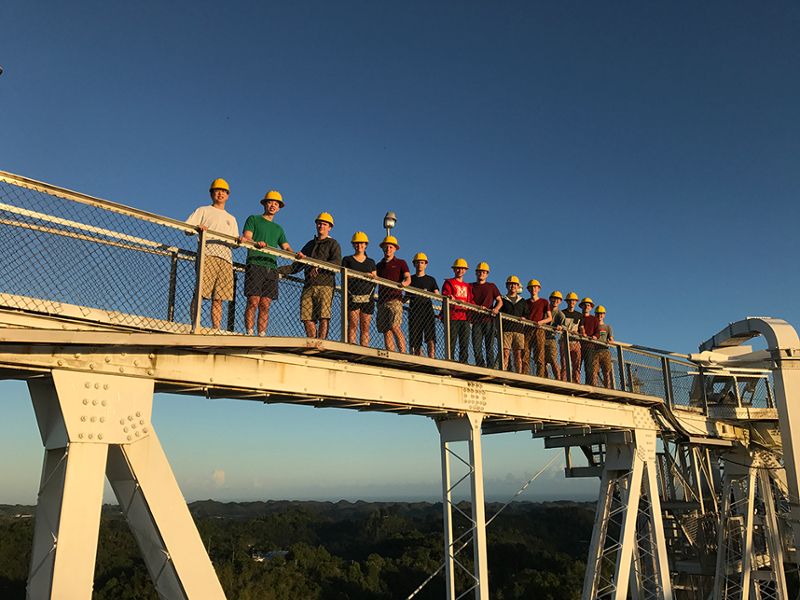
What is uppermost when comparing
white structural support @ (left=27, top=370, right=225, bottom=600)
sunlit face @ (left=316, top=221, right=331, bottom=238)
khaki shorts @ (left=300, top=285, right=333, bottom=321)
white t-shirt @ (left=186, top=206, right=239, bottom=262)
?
sunlit face @ (left=316, top=221, right=331, bottom=238)

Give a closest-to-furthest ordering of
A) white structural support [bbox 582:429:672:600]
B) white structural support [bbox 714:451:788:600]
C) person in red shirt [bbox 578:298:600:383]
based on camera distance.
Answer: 1. white structural support [bbox 582:429:672:600]
2. person in red shirt [bbox 578:298:600:383]
3. white structural support [bbox 714:451:788:600]

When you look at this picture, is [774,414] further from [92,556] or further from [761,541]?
[92,556]

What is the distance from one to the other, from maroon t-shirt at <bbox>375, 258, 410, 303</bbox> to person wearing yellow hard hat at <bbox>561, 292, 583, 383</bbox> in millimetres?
3959

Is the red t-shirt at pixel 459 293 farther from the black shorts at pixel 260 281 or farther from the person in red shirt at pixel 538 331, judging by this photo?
the black shorts at pixel 260 281

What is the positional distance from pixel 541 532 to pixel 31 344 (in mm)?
103960

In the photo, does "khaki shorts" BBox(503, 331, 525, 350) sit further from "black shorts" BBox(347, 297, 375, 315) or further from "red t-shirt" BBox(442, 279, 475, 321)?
"black shorts" BBox(347, 297, 375, 315)

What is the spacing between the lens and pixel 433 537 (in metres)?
77.2

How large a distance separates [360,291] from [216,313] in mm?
2274

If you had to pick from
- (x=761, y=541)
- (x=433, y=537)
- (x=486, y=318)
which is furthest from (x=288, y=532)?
(x=486, y=318)

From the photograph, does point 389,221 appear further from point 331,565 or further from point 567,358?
point 331,565

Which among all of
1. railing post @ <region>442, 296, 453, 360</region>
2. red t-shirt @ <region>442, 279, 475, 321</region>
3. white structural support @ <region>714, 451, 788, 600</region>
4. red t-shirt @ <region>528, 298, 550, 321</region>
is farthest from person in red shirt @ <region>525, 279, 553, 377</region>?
white structural support @ <region>714, 451, 788, 600</region>

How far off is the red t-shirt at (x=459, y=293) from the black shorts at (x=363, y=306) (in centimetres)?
175

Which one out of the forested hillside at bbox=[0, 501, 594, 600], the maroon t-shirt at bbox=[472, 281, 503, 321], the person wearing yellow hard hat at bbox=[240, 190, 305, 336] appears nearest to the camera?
Result: the person wearing yellow hard hat at bbox=[240, 190, 305, 336]

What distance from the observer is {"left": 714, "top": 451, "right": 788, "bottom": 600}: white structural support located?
54.0ft
